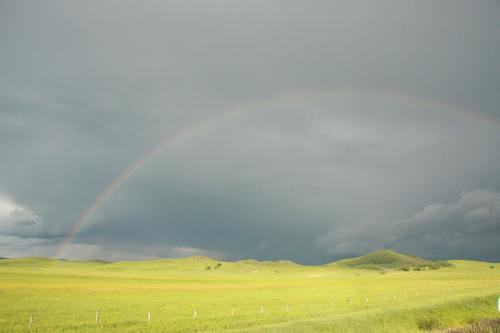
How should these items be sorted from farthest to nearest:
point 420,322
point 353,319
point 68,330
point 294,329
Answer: point 420,322, point 353,319, point 68,330, point 294,329

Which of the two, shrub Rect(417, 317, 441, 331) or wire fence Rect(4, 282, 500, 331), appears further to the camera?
shrub Rect(417, 317, 441, 331)

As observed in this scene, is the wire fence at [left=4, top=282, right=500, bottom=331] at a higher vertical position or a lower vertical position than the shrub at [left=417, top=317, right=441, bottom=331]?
higher

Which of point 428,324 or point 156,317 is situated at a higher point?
point 156,317

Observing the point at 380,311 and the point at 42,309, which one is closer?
the point at 380,311

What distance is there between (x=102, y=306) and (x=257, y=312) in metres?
22.4

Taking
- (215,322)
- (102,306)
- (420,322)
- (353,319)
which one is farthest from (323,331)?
(102,306)

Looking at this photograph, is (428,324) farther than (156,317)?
No

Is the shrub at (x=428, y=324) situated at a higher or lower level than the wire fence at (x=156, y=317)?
lower

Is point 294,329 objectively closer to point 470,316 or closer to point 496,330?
point 496,330

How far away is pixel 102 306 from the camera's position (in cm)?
5156

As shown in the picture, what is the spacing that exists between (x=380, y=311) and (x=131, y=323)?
2777 cm

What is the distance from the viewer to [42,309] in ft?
154

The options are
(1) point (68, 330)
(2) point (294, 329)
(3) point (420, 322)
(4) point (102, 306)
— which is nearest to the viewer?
(2) point (294, 329)

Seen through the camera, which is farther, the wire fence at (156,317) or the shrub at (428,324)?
the shrub at (428,324)
